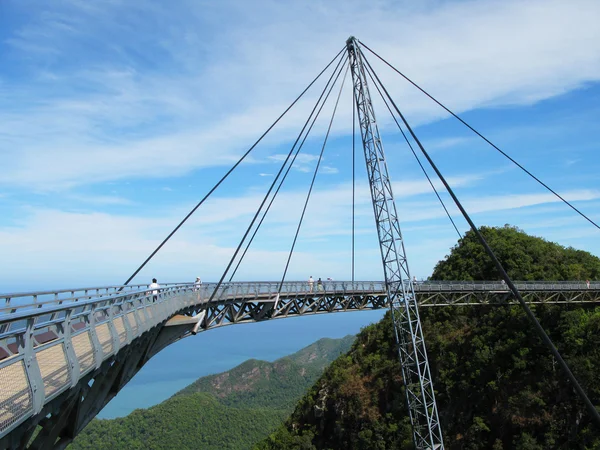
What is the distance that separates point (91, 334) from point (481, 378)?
3734cm

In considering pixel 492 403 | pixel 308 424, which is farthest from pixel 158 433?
pixel 492 403

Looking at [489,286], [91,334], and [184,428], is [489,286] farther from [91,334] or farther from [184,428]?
[184,428]

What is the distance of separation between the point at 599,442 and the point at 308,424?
31.6 metres

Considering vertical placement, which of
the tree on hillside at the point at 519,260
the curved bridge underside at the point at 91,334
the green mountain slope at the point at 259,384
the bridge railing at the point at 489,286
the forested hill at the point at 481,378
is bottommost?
the green mountain slope at the point at 259,384

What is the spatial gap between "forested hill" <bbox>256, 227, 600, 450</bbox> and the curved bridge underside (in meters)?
14.6

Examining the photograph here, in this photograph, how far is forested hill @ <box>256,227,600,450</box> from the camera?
32.3 metres

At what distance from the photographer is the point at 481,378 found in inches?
1479

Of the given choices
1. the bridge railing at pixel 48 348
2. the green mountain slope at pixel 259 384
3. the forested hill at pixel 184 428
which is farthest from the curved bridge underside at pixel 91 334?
the green mountain slope at pixel 259 384

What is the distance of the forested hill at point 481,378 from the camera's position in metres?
32.3

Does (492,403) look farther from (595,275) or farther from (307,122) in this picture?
(307,122)

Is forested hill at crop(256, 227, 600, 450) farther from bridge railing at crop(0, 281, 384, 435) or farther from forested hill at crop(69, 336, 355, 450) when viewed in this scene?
forested hill at crop(69, 336, 355, 450)

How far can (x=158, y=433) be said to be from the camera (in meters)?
102

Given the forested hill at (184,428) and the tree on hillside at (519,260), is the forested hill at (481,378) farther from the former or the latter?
the forested hill at (184,428)

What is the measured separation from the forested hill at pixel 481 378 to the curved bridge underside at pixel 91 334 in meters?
14.6
